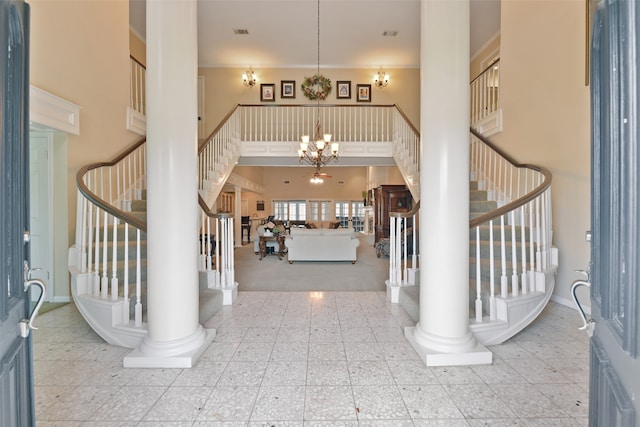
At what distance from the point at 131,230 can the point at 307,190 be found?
11.8 meters

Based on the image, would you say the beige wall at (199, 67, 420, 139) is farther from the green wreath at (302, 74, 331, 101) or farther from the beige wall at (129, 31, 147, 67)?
the beige wall at (129, 31, 147, 67)

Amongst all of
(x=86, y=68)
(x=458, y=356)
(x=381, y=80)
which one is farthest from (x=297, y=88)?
(x=458, y=356)

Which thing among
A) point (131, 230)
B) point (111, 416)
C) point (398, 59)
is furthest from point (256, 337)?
point (398, 59)

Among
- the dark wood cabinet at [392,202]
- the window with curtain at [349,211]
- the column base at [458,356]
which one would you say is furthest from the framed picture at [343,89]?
the window with curtain at [349,211]

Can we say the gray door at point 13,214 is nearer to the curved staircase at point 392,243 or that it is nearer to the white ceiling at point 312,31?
the curved staircase at point 392,243

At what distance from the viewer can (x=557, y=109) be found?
3680mm

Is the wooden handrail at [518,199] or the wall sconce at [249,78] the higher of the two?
the wall sconce at [249,78]

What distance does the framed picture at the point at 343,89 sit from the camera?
26.2 feet

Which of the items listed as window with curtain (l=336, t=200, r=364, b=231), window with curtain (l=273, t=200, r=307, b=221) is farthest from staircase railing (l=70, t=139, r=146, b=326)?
window with curtain (l=336, t=200, r=364, b=231)

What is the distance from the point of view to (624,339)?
2.37 feet

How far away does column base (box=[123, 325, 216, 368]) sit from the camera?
2162 mm

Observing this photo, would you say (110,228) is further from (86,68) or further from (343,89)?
(343,89)

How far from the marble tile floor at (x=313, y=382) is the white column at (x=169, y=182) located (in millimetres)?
201

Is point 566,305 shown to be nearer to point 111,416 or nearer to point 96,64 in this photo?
point 111,416
